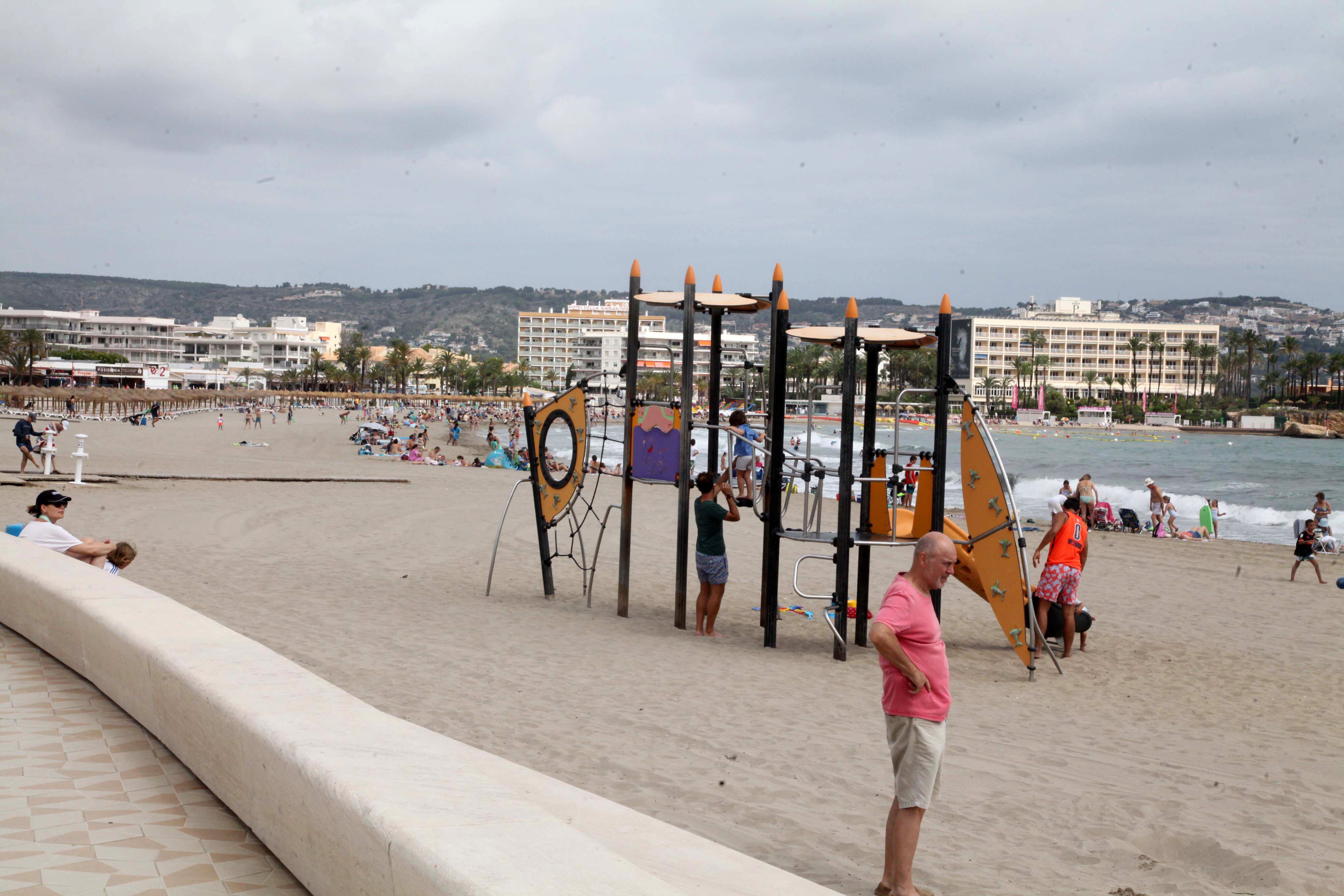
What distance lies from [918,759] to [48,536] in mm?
7368

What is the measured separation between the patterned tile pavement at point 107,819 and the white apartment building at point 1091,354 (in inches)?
5966

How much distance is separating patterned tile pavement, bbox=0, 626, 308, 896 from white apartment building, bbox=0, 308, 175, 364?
143301mm

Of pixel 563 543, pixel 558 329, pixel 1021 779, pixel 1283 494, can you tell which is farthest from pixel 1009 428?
pixel 1021 779

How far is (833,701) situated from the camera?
25.5ft

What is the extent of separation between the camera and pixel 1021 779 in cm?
604

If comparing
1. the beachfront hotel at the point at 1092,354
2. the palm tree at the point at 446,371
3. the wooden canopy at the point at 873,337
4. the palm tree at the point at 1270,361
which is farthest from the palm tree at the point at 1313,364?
the wooden canopy at the point at 873,337

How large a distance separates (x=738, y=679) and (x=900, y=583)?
4310 mm

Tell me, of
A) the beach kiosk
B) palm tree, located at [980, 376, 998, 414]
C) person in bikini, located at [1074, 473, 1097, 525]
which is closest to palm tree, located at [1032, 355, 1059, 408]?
the beach kiosk

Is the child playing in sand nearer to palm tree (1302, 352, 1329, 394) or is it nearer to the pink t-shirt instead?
the pink t-shirt

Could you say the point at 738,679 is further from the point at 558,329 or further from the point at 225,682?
the point at 558,329

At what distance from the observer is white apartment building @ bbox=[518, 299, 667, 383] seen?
178m

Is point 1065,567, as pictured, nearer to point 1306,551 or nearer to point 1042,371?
point 1306,551

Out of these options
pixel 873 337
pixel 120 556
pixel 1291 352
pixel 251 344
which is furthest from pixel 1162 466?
pixel 251 344

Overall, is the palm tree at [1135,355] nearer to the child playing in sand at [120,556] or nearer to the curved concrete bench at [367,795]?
the child playing in sand at [120,556]
